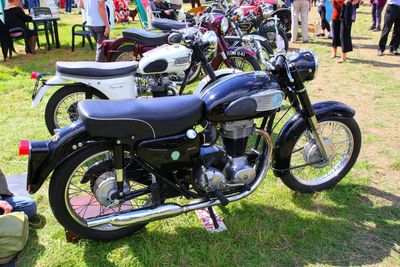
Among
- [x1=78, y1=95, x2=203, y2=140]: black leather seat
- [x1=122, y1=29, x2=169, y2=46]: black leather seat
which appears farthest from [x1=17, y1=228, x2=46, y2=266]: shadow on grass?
[x1=122, y1=29, x2=169, y2=46]: black leather seat

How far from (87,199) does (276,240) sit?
1438 mm

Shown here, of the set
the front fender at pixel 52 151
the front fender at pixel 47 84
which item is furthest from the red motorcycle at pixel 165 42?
the front fender at pixel 52 151

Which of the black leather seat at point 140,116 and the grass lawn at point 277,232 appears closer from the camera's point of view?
the black leather seat at point 140,116

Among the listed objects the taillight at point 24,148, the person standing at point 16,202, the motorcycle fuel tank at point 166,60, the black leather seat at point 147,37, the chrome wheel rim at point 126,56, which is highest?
the black leather seat at point 147,37

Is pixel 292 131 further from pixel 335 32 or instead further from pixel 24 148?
pixel 335 32

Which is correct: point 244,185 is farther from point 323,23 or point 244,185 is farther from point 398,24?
point 323,23

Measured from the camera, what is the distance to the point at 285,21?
10.3m

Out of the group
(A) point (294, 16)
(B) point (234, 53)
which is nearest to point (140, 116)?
(B) point (234, 53)

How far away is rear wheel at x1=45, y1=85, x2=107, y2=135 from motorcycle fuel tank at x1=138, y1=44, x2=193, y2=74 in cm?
62

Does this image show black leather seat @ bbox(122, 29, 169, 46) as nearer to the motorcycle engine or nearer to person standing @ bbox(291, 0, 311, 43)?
the motorcycle engine

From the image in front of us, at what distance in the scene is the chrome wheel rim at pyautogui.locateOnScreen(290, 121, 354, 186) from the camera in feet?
10.6

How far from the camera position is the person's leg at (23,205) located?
2.89 m

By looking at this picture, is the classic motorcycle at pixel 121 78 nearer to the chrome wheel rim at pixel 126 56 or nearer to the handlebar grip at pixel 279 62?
the chrome wheel rim at pixel 126 56

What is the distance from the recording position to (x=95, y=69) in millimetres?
3914
